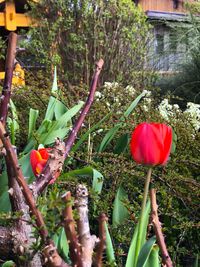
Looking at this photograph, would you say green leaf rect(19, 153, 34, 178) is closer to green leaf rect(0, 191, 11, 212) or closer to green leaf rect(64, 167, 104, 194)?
green leaf rect(64, 167, 104, 194)

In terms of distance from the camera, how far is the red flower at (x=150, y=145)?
51.2 inches

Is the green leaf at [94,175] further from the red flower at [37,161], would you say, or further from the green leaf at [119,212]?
the red flower at [37,161]

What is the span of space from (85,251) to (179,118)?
6.89 ft

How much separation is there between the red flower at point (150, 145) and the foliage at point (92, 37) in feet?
26.7

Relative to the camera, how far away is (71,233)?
970mm

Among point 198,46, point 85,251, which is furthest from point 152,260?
point 198,46

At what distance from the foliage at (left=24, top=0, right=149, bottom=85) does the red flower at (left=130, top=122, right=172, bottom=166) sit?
814 centimetres

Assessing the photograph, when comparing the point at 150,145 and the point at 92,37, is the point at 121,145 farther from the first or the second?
the point at 92,37

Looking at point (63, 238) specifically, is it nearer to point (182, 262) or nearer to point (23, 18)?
point (182, 262)

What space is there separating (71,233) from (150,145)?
38 centimetres

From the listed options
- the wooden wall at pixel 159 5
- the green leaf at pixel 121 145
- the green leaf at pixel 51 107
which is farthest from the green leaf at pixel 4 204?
the wooden wall at pixel 159 5

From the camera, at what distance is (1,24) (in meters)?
9.15

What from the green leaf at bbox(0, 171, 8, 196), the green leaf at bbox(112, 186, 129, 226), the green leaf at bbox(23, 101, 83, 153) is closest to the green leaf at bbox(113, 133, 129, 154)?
the green leaf at bbox(23, 101, 83, 153)

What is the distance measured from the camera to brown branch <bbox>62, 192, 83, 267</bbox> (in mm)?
957
